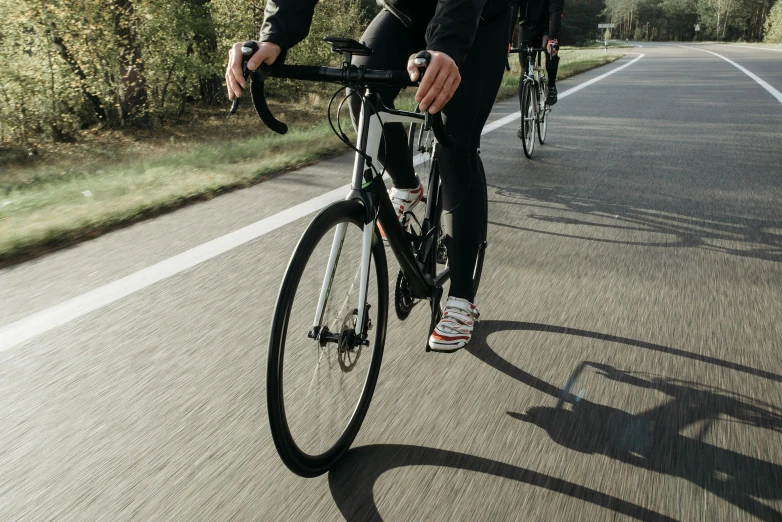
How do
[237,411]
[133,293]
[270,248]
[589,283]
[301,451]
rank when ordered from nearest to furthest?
[301,451] → [237,411] → [133,293] → [589,283] → [270,248]

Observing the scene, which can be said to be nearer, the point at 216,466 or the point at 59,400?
the point at 216,466

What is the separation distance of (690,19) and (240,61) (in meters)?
141

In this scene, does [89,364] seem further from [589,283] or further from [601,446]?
[589,283]

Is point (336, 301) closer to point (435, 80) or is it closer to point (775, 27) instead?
point (435, 80)

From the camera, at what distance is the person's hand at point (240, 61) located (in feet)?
6.59

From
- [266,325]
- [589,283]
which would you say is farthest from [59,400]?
[589,283]

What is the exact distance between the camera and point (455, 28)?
2035mm

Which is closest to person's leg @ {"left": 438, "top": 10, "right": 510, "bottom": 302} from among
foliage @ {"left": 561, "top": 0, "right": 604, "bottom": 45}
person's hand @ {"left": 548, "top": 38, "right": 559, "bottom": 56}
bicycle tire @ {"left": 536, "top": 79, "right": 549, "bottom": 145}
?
bicycle tire @ {"left": 536, "top": 79, "right": 549, "bottom": 145}

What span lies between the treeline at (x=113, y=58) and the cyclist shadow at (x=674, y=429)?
566 inches

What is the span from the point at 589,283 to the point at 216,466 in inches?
90.8

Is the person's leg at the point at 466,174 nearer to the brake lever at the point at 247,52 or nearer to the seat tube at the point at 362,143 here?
the seat tube at the point at 362,143

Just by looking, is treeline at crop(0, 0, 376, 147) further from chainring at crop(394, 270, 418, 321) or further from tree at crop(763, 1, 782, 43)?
tree at crop(763, 1, 782, 43)

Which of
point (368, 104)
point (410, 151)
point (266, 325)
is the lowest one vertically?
point (266, 325)

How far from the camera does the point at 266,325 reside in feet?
10.2
